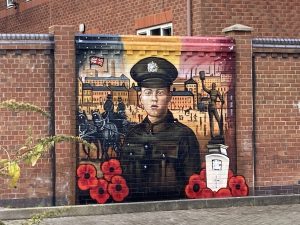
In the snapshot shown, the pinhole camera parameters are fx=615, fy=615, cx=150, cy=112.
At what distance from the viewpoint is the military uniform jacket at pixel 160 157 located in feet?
36.8

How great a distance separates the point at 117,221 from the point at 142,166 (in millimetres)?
1551

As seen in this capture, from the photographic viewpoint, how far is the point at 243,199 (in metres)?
11.6

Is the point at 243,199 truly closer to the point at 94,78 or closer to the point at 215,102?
the point at 215,102

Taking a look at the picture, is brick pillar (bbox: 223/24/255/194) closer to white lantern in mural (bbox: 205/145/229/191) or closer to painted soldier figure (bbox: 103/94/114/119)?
white lantern in mural (bbox: 205/145/229/191)

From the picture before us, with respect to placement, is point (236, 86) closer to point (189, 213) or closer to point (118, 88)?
point (118, 88)

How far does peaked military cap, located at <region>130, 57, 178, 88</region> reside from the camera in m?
11.3

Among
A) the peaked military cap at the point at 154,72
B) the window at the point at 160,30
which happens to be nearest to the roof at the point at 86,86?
the peaked military cap at the point at 154,72

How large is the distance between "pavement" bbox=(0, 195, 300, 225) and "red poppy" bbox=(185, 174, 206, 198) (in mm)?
265

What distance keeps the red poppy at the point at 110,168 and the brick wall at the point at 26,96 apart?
0.97 metres

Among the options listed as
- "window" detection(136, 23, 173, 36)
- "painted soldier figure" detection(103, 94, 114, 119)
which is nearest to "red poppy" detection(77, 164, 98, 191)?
"painted soldier figure" detection(103, 94, 114, 119)

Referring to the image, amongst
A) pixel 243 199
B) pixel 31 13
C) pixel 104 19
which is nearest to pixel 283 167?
pixel 243 199

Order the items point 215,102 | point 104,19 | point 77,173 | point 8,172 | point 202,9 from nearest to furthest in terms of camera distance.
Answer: point 8,172 < point 77,173 < point 215,102 < point 202,9 < point 104,19

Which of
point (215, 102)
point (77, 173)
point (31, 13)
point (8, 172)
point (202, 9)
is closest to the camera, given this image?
point (8, 172)

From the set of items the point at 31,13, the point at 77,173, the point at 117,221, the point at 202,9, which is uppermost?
the point at 31,13
